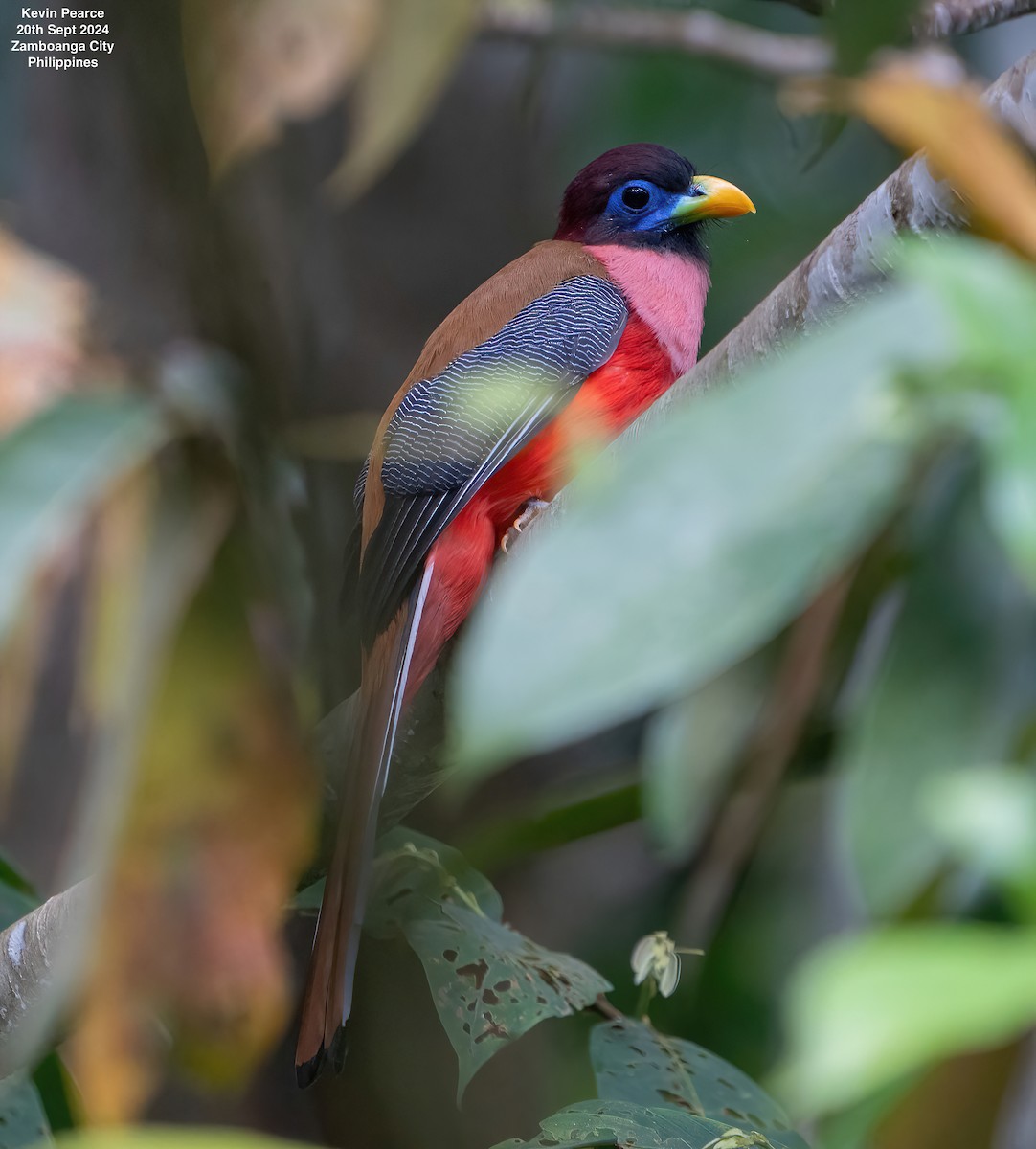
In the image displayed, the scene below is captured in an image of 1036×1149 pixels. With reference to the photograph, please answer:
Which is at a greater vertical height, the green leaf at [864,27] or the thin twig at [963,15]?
the thin twig at [963,15]

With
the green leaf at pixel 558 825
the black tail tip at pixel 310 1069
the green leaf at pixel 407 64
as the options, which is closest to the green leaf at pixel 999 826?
the green leaf at pixel 407 64

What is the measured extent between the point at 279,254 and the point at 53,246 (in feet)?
1.79

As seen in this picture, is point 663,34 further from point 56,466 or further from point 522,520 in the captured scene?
point 56,466

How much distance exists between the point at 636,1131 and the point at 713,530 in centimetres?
92

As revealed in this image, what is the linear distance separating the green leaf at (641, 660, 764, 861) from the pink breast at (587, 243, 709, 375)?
181cm

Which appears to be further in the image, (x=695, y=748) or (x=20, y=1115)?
(x=20, y=1115)

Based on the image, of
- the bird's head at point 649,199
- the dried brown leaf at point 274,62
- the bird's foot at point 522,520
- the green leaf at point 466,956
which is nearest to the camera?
the dried brown leaf at point 274,62

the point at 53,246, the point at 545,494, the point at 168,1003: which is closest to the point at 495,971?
the point at 168,1003

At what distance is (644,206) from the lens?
286 cm

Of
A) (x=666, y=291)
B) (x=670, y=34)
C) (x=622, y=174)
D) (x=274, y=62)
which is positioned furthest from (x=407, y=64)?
(x=670, y=34)

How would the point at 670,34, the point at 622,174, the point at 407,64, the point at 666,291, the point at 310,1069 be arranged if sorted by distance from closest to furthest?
the point at 407,64 → the point at 310,1069 → the point at 666,291 → the point at 622,174 → the point at 670,34

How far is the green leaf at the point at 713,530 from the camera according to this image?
456 mm

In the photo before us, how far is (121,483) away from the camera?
96cm

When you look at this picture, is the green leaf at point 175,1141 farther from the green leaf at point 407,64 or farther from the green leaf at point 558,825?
the green leaf at point 558,825
